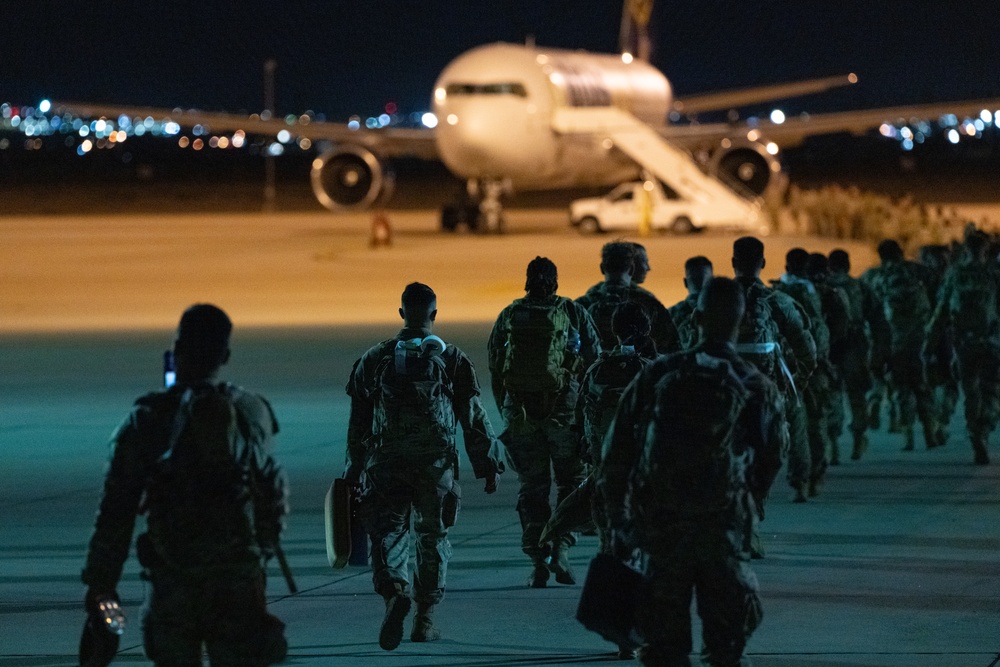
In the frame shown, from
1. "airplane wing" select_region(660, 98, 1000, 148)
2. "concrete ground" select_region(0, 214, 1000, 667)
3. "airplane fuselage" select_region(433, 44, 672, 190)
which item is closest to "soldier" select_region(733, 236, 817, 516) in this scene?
"concrete ground" select_region(0, 214, 1000, 667)

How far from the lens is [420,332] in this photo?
739 cm

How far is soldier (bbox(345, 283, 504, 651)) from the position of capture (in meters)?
7.22

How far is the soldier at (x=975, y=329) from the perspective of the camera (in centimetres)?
1198

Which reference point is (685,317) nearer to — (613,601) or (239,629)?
(613,601)

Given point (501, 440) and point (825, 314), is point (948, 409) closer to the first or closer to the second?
point (825, 314)

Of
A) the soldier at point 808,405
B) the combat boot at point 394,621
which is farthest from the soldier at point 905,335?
the combat boot at point 394,621

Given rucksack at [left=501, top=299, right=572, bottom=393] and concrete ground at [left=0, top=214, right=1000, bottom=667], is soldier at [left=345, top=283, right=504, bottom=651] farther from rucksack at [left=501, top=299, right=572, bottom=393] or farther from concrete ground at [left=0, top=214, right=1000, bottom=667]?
rucksack at [left=501, top=299, right=572, bottom=393]

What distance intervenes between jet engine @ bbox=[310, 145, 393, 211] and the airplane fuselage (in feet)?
8.89

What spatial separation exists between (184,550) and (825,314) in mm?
7561

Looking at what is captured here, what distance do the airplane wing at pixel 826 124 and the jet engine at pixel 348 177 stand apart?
794 centimetres

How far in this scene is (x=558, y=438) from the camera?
28.6 feet

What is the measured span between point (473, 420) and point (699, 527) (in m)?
2.02

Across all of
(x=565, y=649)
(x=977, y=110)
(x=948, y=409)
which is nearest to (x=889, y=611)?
(x=565, y=649)

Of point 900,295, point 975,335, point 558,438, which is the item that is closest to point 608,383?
point 558,438
